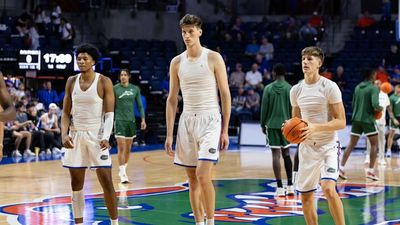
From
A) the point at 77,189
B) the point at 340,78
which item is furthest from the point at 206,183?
the point at 340,78

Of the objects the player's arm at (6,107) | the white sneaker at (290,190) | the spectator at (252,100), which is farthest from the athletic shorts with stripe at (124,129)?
the spectator at (252,100)

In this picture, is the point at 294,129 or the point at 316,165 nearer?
the point at 294,129

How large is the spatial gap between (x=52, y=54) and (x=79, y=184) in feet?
49.4

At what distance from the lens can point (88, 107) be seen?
912cm

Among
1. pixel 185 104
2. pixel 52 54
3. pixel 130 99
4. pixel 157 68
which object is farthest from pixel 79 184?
pixel 157 68

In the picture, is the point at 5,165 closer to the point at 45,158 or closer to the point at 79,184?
the point at 45,158

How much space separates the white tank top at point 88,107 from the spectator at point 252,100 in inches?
659

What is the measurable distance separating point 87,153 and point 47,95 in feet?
48.3

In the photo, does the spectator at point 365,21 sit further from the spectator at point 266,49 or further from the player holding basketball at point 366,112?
the player holding basketball at point 366,112

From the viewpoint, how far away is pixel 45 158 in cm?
1986

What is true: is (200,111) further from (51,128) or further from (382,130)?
(51,128)

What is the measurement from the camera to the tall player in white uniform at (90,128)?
9086mm

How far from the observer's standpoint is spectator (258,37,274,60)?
28531mm

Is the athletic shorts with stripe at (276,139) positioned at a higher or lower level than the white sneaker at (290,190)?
higher
